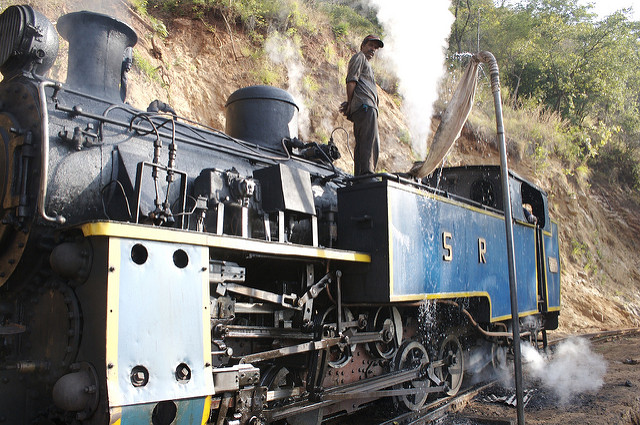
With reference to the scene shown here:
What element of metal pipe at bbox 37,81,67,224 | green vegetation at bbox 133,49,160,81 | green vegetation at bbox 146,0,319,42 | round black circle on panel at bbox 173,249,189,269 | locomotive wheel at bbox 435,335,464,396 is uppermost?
green vegetation at bbox 146,0,319,42

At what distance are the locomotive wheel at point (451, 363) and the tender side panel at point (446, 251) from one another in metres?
0.53

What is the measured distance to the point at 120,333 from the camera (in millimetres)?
2051

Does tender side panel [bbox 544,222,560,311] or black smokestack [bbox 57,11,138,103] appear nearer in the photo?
black smokestack [bbox 57,11,138,103]

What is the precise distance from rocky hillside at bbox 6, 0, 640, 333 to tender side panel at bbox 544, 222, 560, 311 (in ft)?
14.5

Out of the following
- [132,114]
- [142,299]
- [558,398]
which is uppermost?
[132,114]

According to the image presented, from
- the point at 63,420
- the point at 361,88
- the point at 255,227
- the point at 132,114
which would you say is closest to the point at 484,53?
the point at 361,88

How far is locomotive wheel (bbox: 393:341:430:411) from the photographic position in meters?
4.34

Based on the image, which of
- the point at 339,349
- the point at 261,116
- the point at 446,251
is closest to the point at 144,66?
the point at 261,116

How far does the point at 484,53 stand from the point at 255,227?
232 centimetres

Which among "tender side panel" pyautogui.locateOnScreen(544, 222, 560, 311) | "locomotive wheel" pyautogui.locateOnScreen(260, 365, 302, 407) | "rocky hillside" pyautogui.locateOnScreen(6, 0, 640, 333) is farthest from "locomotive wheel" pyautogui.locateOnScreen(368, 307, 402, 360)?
"rocky hillside" pyautogui.locateOnScreen(6, 0, 640, 333)

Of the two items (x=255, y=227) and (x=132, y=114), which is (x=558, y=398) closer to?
(x=255, y=227)

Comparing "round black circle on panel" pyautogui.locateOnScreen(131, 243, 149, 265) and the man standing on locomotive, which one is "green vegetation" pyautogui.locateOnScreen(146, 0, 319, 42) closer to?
the man standing on locomotive

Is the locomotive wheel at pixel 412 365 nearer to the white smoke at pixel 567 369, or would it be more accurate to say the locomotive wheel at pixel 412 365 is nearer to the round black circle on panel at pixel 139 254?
the white smoke at pixel 567 369

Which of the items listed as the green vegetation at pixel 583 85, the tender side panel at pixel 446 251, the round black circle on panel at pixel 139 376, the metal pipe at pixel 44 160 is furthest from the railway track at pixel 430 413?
the green vegetation at pixel 583 85
